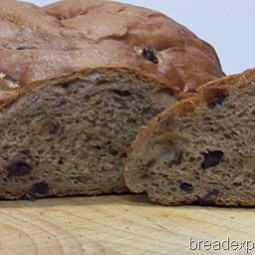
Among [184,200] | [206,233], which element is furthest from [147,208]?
[206,233]

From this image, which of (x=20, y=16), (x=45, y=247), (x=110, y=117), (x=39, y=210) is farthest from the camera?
(x=20, y=16)

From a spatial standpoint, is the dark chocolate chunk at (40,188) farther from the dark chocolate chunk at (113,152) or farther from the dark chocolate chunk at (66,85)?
the dark chocolate chunk at (66,85)

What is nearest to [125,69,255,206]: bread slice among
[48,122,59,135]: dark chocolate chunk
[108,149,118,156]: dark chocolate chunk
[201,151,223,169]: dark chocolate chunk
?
[201,151,223,169]: dark chocolate chunk

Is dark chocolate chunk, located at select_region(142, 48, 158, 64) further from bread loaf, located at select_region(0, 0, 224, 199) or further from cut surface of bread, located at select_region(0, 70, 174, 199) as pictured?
cut surface of bread, located at select_region(0, 70, 174, 199)

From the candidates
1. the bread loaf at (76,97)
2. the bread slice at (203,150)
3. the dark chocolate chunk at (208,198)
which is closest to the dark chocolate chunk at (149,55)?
the bread loaf at (76,97)

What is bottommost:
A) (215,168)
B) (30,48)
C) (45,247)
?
(45,247)

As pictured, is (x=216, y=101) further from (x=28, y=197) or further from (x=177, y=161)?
(x=28, y=197)

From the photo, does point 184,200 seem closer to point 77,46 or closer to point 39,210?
point 39,210
